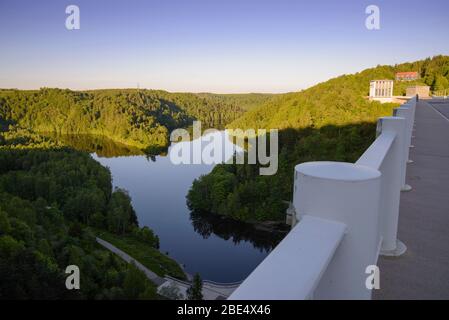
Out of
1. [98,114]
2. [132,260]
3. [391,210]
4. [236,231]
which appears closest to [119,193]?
[236,231]

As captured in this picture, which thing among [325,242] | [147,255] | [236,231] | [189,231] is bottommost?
[236,231]

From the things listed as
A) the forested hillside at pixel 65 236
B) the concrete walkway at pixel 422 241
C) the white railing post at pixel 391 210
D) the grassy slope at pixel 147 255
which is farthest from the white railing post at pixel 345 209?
the grassy slope at pixel 147 255

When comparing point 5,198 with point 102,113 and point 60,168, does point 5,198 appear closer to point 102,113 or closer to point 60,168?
point 60,168

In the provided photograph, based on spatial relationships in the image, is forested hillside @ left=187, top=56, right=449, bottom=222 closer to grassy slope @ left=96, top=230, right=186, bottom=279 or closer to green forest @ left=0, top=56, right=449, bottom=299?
green forest @ left=0, top=56, right=449, bottom=299

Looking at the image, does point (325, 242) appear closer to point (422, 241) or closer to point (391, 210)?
point (391, 210)

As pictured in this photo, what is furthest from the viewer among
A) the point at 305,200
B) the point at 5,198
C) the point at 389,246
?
the point at 5,198

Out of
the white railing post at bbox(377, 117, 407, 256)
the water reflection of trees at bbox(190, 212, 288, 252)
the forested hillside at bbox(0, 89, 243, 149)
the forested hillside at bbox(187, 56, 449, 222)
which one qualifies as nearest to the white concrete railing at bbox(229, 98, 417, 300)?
the white railing post at bbox(377, 117, 407, 256)

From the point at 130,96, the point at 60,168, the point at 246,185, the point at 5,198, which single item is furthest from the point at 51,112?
the point at 246,185
